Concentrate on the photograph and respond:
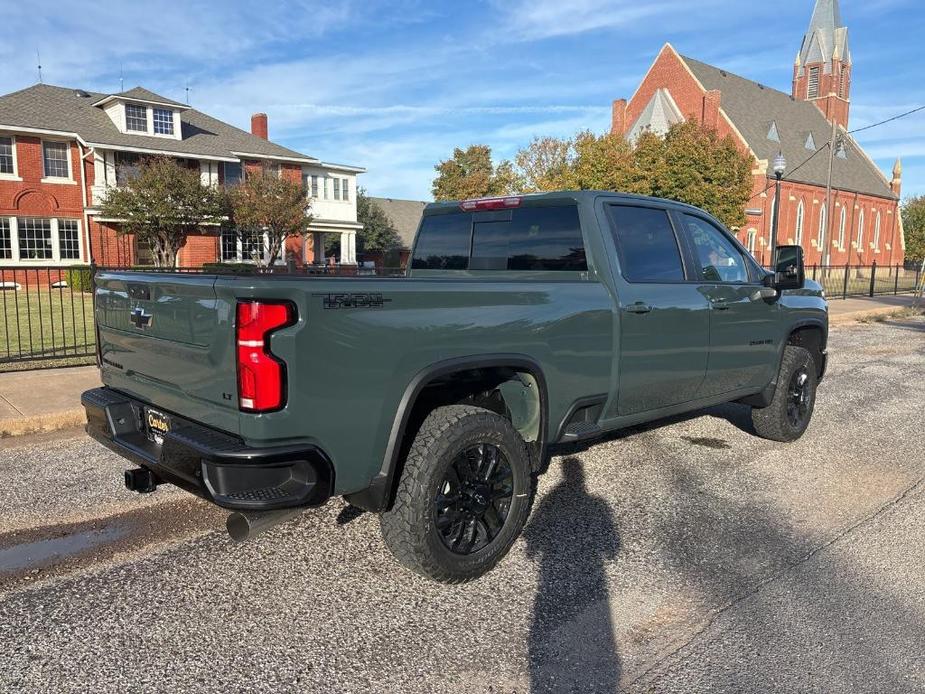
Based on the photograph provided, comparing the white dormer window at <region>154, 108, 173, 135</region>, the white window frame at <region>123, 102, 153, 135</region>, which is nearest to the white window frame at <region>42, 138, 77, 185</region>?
the white window frame at <region>123, 102, 153, 135</region>

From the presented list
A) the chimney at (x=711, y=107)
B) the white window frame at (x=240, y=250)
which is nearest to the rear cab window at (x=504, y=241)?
the white window frame at (x=240, y=250)

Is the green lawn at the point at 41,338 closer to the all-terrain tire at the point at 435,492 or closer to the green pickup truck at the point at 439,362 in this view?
the green pickup truck at the point at 439,362

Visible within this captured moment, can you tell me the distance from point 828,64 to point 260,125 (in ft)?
176

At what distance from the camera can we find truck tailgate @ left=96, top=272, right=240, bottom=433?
2883mm

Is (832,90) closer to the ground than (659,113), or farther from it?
farther from it

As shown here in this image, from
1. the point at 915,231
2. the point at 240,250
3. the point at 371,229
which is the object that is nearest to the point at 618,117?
the point at 371,229

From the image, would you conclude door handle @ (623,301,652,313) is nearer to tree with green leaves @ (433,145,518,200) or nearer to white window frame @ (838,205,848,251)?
tree with green leaves @ (433,145,518,200)

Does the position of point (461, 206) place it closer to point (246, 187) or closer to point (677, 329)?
point (677, 329)

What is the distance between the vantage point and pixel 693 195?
31.2 m

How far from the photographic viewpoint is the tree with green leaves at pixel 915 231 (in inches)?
3059

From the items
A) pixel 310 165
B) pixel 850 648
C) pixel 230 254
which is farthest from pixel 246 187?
pixel 850 648

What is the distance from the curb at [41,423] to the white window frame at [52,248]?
24866mm

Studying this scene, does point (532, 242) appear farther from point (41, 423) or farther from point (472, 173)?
point (472, 173)

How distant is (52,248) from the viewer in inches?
1123
